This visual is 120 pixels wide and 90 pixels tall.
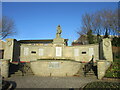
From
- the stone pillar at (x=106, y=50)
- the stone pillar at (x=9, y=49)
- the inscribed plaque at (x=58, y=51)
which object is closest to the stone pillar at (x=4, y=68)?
the stone pillar at (x=9, y=49)

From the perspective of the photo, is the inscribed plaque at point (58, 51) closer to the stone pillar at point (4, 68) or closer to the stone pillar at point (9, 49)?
the stone pillar at point (9, 49)

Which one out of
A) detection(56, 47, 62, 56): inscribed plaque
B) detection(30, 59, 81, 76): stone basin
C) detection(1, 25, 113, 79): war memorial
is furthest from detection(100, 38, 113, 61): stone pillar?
detection(56, 47, 62, 56): inscribed plaque

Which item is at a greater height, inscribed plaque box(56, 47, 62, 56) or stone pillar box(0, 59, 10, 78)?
inscribed plaque box(56, 47, 62, 56)

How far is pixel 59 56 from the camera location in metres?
18.3

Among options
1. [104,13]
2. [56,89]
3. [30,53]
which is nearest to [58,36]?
[30,53]

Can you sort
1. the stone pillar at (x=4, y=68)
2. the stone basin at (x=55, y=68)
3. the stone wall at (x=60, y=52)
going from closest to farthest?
the stone pillar at (x=4, y=68)
the stone basin at (x=55, y=68)
the stone wall at (x=60, y=52)

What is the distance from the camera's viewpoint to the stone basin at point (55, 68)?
484 inches

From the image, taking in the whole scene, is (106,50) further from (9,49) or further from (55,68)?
(9,49)

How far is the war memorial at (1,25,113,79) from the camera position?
12332 millimetres

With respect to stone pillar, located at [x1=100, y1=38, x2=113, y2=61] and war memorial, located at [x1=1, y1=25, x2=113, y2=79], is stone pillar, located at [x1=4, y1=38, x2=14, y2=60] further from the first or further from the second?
stone pillar, located at [x1=100, y1=38, x2=113, y2=61]

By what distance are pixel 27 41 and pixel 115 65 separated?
27.2 metres

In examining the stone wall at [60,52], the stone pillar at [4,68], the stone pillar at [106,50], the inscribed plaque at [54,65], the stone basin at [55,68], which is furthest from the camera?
the stone wall at [60,52]

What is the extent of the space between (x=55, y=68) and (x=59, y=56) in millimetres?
6015

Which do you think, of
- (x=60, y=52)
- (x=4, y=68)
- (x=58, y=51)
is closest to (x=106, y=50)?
(x=60, y=52)
